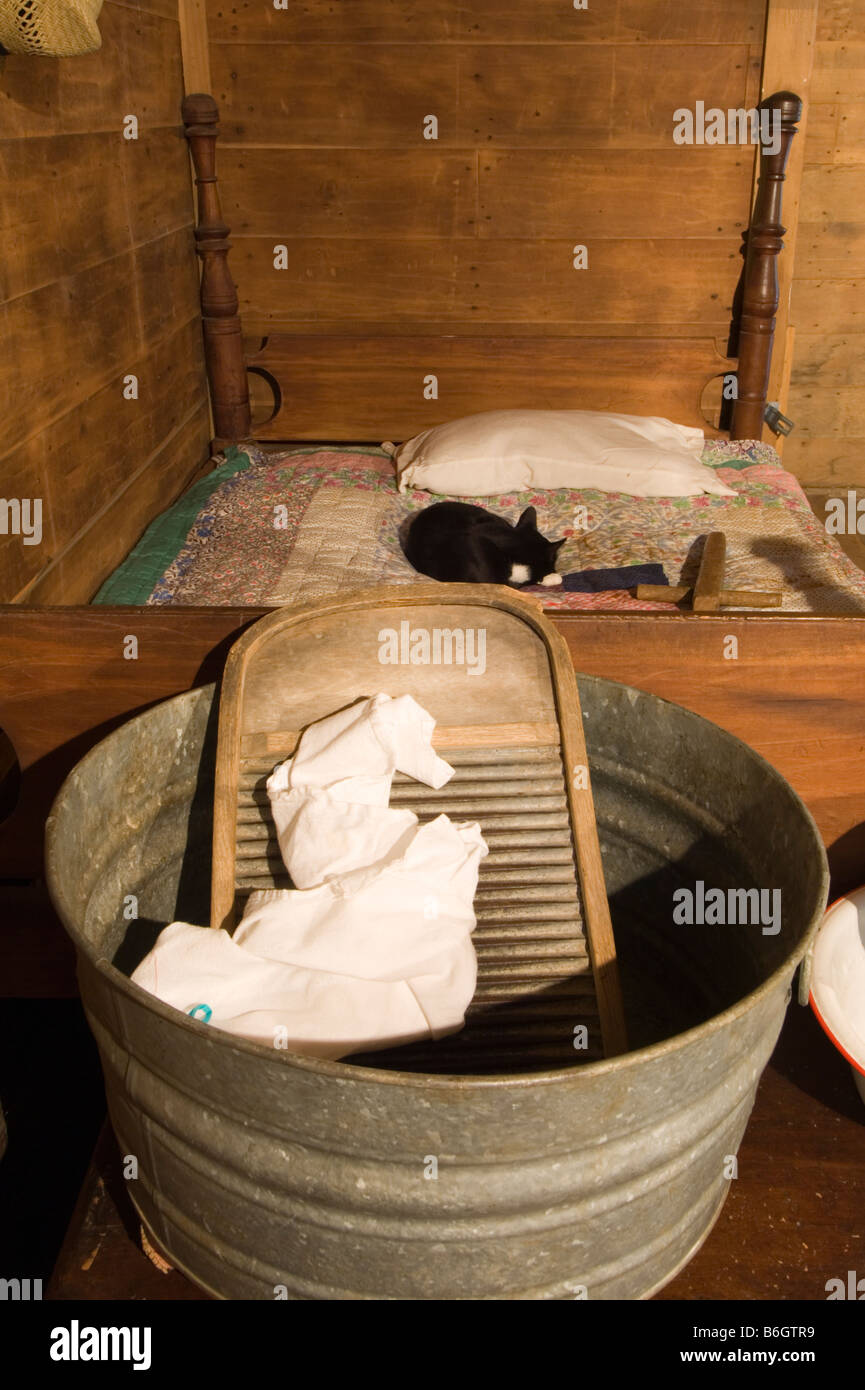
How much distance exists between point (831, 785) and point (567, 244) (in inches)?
116

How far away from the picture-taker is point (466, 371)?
4324 millimetres

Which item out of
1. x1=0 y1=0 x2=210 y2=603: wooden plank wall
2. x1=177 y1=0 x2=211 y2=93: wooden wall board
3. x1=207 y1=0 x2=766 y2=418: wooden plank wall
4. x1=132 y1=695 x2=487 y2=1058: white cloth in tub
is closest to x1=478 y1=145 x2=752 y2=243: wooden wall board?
x1=207 y1=0 x2=766 y2=418: wooden plank wall

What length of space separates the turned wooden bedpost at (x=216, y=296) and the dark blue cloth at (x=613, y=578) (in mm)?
1849

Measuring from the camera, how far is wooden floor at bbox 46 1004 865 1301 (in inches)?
59.8

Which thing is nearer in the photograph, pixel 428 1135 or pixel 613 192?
pixel 428 1135

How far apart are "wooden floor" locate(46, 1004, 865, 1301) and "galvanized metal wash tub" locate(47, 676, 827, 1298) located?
0.11 metres

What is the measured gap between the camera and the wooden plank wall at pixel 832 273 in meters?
→ 4.79

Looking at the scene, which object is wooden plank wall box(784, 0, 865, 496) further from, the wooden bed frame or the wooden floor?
the wooden floor

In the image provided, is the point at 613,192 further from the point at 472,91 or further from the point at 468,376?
the point at 468,376

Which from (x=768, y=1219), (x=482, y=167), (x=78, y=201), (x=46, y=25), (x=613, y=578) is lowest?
(x=768, y=1219)

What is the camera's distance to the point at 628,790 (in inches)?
73.5

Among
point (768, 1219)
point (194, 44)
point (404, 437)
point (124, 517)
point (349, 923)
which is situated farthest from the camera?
point (404, 437)

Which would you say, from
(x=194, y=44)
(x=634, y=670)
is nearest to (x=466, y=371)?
(x=194, y=44)

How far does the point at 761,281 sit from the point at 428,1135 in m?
3.90
